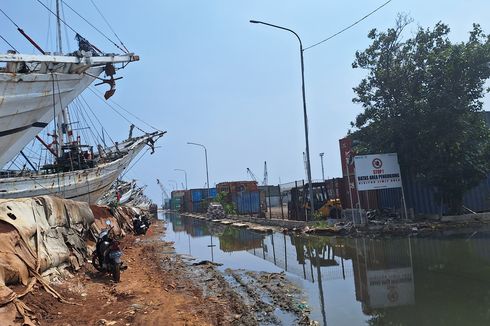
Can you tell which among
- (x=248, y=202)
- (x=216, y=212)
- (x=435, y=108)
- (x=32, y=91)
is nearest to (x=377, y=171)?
(x=435, y=108)

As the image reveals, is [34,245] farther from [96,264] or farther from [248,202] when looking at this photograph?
[248,202]

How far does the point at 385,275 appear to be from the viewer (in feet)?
34.4

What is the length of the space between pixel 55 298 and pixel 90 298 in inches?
40.0

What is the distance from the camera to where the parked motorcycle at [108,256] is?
37.3 feet

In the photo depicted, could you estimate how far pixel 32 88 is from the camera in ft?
48.3

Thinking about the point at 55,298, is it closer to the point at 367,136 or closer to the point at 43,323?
the point at 43,323

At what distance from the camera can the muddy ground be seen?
739 cm

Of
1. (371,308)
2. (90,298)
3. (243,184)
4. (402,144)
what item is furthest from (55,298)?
(243,184)

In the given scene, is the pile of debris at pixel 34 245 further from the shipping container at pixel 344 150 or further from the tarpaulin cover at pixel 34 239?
the shipping container at pixel 344 150

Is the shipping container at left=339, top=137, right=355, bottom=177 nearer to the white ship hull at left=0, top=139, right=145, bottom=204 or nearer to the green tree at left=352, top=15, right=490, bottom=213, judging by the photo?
the green tree at left=352, top=15, right=490, bottom=213

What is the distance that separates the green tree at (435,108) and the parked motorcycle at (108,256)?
1501 cm

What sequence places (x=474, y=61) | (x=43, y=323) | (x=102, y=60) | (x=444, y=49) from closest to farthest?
1. (x=43, y=323)
2. (x=102, y=60)
3. (x=474, y=61)
4. (x=444, y=49)

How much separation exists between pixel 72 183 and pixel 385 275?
17.7m

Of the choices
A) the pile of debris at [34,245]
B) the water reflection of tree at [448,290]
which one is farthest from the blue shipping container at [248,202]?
the water reflection of tree at [448,290]
